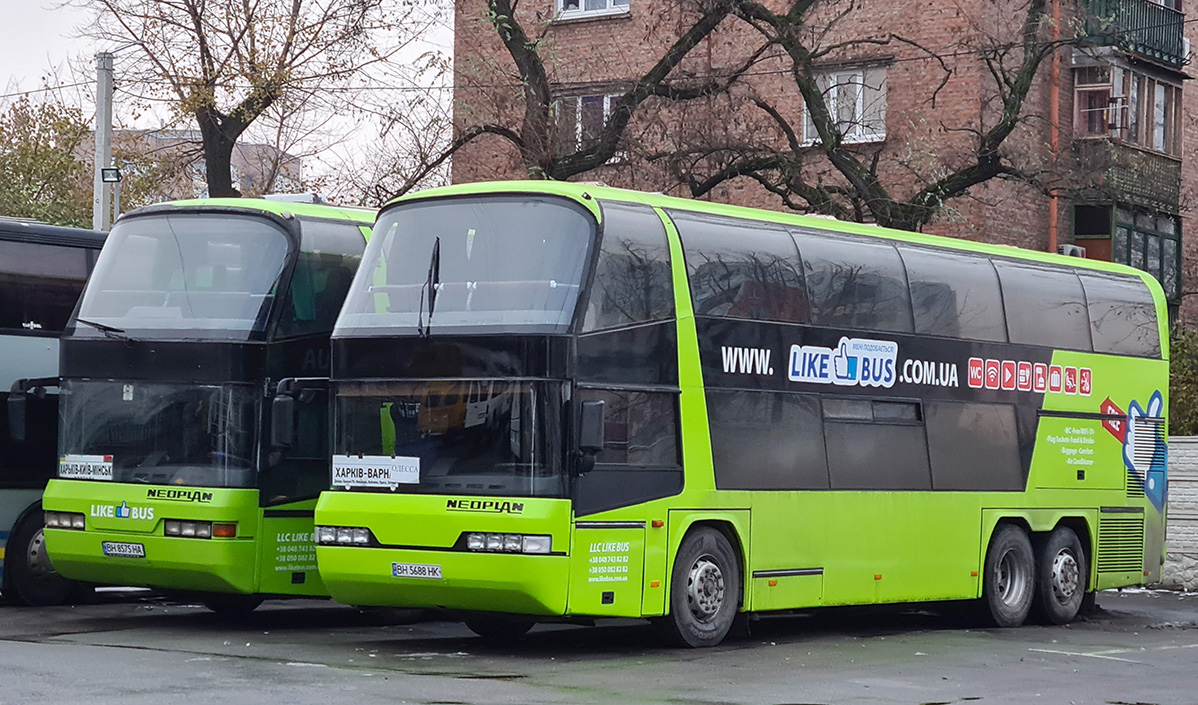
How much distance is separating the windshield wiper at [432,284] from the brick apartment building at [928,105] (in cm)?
1454

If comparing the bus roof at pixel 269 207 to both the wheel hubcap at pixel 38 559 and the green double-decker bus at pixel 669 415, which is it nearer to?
the green double-decker bus at pixel 669 415

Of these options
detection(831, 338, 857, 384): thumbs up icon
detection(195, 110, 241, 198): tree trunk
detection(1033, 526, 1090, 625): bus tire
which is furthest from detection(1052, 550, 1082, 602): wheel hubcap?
detection(195, 110, 241, 198): tree trunk

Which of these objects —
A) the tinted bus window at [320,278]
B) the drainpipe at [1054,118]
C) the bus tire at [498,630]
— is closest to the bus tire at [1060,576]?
the bus tire at [498,630]

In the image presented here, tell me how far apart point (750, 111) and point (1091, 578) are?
1599 centimetres

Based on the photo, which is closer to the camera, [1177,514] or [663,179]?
[1177,514]

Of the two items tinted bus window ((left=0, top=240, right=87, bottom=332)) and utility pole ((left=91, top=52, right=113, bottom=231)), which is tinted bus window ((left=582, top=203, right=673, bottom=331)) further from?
utility pole ((left=91, top=52, right=113, bottom=231))

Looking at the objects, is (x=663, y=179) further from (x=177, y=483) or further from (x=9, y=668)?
(x=9, y=668)

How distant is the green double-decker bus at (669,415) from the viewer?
43.1ft

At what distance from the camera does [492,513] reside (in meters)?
13.1

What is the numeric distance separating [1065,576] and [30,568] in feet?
32.8

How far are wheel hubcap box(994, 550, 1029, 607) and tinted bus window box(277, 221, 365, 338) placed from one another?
22.5 feet

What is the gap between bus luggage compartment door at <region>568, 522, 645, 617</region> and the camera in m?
13.0

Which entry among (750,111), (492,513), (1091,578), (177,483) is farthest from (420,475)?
(750,111)

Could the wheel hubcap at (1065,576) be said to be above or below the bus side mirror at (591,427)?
below
